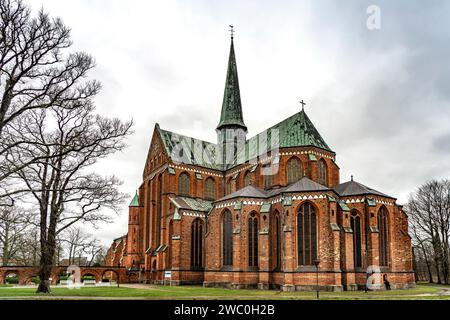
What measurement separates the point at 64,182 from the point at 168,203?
841 inches

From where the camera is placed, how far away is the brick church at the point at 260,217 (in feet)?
115

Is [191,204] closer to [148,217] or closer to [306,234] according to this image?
[148,217]

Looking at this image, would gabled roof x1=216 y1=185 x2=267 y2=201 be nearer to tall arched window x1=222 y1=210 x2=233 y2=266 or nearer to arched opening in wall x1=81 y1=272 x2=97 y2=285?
tall arched window x1=222 y1=210 x2=233 y2=266

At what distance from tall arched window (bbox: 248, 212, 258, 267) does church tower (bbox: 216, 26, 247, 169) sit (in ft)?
54.9

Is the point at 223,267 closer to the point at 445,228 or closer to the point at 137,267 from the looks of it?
the point at 137,267

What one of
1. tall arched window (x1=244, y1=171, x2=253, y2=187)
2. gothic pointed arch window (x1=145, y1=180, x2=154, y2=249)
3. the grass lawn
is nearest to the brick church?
tall arched window (x1=244, y1=171, x2=253, y2=187)

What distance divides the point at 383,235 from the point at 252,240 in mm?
11748

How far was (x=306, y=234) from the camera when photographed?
35.4 metres

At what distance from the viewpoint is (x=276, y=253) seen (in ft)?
123

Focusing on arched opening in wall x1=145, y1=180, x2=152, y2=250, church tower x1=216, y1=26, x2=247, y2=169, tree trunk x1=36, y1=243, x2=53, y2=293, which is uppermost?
church tower x1=216, y1=26, x2=247, y2=169

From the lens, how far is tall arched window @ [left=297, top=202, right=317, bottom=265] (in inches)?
1369

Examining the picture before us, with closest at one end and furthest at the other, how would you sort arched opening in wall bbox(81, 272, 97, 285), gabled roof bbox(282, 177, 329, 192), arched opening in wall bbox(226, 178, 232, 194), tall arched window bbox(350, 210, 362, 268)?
1. gabled roof bbox(282, 177, 329, 192)
2. tall arched window bbox(350, 210, 362, 268)
3. arched opening in wall bbox(81, 272, 97, 285)
4. arched opening in wall bbox(226, 178, 232, 194)

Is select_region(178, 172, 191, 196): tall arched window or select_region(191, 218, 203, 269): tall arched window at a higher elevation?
select_region(178, 172, 191, 196): tall arched window
